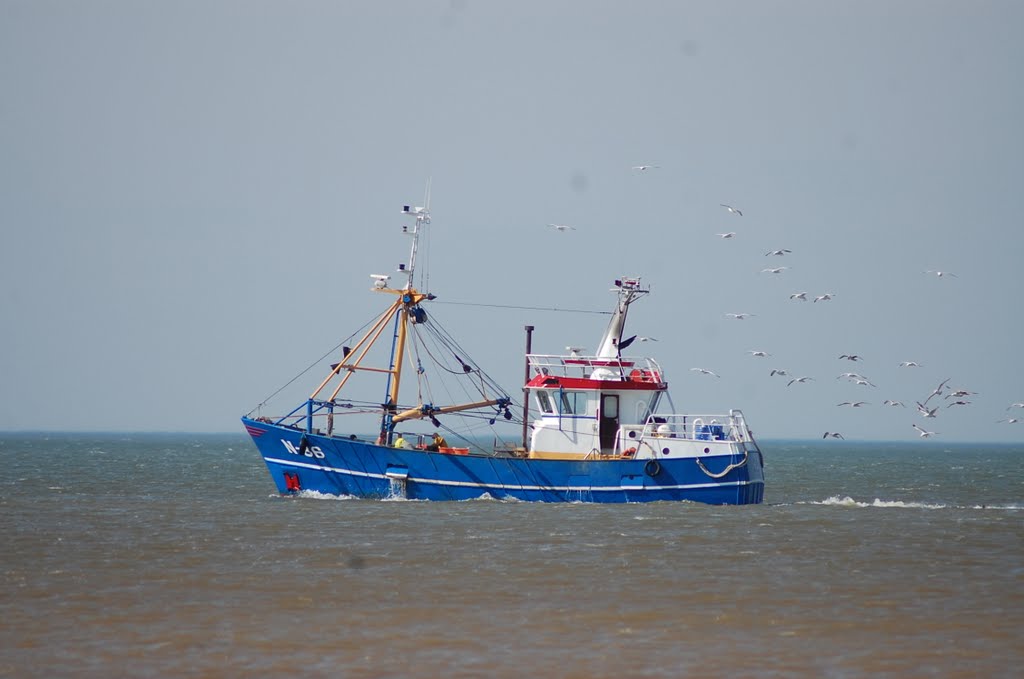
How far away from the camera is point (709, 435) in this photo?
37.8 m

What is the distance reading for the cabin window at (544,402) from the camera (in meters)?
39.1

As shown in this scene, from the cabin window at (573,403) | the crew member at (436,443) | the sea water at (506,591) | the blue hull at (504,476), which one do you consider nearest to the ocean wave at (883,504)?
the sea water at (506,591)

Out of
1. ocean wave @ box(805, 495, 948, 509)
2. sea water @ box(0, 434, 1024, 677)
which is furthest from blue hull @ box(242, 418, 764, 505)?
ocean wave @ box(805, 495, 948, 509)

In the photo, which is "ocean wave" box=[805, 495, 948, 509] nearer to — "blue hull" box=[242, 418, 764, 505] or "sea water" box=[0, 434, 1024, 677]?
"sea water" box=[0, 434, 1024, 677]

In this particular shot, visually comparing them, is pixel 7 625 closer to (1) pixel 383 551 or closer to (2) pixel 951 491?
(1) pixel 383 551

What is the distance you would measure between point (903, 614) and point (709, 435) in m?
17.2

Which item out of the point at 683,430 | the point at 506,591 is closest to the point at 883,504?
the point at 683,430

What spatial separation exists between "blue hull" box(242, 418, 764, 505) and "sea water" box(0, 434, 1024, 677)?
0.60m

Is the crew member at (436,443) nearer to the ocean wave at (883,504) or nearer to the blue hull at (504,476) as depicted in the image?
the blue hull at (504,476)

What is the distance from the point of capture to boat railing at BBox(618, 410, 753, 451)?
37.6m

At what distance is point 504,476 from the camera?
125 ft

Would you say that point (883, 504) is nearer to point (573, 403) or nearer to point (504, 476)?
point (573, 403)

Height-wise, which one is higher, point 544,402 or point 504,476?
point 544,402

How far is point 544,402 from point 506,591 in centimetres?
1690
